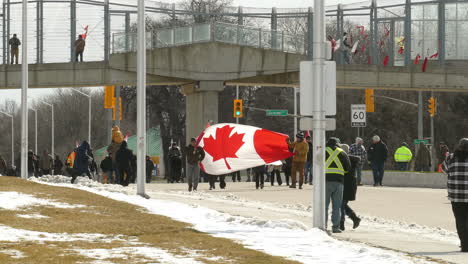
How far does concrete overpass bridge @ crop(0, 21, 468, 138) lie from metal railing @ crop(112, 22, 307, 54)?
0.14 feet

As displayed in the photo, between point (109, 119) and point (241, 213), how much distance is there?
4327 centimetres

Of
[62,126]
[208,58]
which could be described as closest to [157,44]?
[208,58]

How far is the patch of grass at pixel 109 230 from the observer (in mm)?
15141

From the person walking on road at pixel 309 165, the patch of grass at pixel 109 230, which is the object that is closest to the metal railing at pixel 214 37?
the person walking on road at pixel 309 165

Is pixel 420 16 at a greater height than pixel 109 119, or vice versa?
pixel 420 16

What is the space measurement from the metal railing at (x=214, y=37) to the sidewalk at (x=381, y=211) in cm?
1242

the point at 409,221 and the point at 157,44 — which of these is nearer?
the point at 409,221

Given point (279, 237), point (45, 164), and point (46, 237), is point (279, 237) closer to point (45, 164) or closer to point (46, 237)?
point (46, 237)

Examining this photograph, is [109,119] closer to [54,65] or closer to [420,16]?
[54,65]

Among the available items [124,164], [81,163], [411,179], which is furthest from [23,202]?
[411,179]

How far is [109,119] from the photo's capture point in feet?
221

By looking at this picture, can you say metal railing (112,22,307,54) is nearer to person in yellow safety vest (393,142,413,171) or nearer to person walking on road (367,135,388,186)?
person in yellow safety vest (393,142,413,171)

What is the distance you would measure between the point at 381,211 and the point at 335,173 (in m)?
6.79

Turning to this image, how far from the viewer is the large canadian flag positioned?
3672 cm
